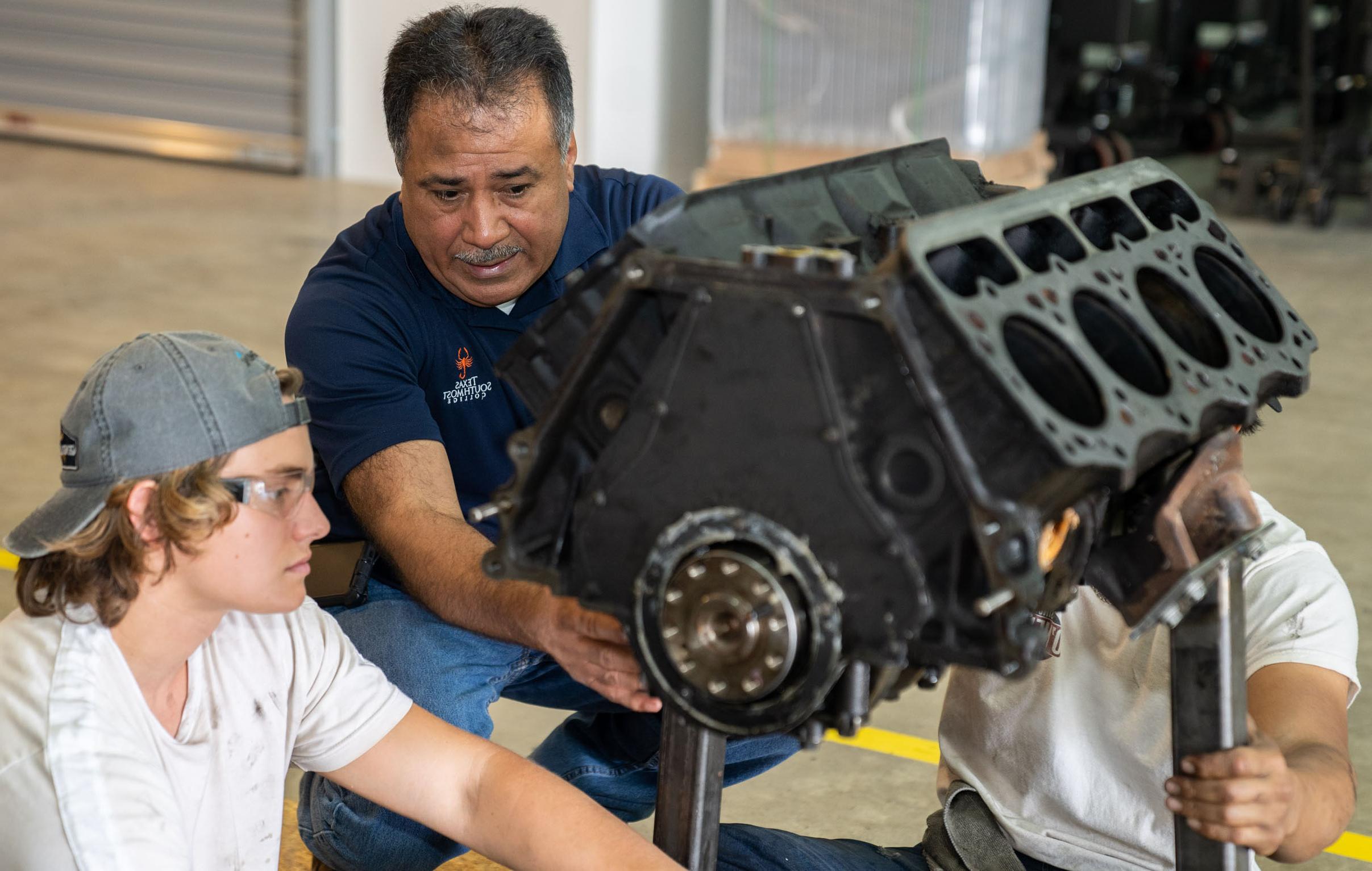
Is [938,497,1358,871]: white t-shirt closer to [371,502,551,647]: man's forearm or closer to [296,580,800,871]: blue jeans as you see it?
[296,580,800,871]: blue jeans

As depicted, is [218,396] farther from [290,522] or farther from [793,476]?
[793,476]

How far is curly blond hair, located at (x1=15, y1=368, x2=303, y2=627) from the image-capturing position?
1293 millimetres

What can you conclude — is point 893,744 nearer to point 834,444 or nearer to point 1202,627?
point 1202,627

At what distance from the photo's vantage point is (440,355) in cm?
201

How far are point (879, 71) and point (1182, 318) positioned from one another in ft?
16.6

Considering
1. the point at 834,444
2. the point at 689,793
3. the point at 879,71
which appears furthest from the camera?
the point at 879,71

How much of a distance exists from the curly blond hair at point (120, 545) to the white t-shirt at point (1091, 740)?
2.71 ft

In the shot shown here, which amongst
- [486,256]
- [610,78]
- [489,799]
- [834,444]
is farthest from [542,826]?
[610,78]

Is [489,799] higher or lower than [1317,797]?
lower

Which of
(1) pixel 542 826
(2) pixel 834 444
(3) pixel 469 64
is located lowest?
(1) pixel 542 826

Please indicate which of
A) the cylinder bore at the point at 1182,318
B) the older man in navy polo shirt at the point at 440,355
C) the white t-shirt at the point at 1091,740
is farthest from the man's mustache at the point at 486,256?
the cylinder bore at the point at 1182,318

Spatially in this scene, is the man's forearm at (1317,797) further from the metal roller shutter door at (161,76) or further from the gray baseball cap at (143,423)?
the metal roller shutter door at (161,76)

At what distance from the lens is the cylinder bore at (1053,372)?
1.06 meters

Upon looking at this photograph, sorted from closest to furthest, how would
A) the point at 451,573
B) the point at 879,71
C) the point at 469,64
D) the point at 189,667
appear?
the point at 189,667
the point at 451,573
the point at 469,64
the point at 879,71
